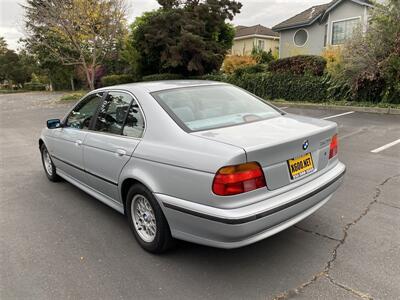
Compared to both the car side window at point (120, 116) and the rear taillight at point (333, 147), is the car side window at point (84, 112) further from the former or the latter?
the rear taillight at point (333, 147)

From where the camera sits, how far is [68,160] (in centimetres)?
432

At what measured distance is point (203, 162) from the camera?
2.44 m

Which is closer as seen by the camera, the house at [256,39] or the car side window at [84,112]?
the car side window at [84,112]

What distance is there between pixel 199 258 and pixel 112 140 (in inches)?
56.0

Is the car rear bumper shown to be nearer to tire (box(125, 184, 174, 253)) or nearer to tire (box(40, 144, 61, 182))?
tire (box(125, 184, 174, 253))

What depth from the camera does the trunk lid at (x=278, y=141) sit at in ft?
8.18

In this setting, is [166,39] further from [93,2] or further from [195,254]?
[195,254]

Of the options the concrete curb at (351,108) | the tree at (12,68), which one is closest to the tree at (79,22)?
the concrete curb at (351,108)

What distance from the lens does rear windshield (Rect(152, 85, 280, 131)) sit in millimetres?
2986

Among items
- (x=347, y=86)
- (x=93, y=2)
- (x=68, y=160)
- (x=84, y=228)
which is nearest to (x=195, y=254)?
(x=84, y=228)

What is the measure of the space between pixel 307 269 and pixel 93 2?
67.7 feet

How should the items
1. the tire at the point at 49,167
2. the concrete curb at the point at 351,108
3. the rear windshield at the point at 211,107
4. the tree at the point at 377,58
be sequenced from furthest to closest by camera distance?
the tree at the point at 377,58, the concrete curb at the point at 351,108, the tire at the point at 49,167, the rear windshield at the point at 211,107

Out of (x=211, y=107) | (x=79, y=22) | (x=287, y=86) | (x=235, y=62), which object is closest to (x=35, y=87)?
(x=79, y=22)

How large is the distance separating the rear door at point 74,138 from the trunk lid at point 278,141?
1821mm
